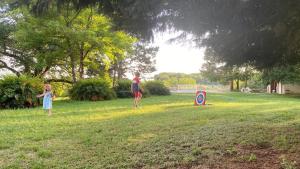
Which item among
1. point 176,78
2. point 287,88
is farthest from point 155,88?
point 176,78

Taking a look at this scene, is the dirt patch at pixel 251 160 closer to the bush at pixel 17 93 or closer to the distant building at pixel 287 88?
the bush at pixel 17 93

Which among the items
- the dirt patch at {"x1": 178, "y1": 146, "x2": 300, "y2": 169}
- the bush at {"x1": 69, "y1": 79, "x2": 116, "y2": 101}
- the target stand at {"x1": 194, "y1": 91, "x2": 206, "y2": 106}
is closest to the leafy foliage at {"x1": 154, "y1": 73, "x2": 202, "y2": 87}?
the bush at {"x1": 69, "y1": 79, "x2": 116, "y2": 101}

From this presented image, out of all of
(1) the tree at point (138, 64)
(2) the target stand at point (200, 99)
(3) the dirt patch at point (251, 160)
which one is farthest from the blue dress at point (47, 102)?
(1) the tree at point (138, 64)

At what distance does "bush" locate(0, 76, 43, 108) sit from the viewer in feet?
39.8

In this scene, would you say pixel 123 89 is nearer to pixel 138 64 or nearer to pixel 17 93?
pixel 17 93

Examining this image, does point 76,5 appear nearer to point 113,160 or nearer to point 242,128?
point 113,160

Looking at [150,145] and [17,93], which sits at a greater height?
[17,93]

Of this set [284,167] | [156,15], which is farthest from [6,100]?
[284,167]

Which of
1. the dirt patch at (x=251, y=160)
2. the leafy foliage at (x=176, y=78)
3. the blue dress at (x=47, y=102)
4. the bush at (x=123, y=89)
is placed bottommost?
the dirt patch at (x=251, y=160)

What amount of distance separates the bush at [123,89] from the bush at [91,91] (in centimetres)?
223

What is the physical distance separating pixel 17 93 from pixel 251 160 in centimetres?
1062

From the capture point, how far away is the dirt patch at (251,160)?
376 centimetres

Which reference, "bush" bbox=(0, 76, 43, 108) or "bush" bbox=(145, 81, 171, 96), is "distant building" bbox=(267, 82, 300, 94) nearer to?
"bush" bbox=(145, 81, 171, 96)

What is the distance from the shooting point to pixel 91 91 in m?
16.3
